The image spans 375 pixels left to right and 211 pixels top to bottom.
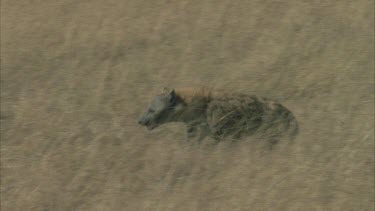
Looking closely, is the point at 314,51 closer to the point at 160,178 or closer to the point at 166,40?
the point at 166,40

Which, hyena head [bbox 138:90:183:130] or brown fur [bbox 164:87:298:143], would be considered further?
hyena head [bbox 138:90:183:130]

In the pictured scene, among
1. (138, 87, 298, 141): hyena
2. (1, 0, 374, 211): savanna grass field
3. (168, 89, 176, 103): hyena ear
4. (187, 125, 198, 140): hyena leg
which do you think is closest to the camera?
(1, 0, 374, 211): savanna grass field

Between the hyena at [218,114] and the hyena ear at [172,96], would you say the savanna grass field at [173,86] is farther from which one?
the hyena ear at [172,96]

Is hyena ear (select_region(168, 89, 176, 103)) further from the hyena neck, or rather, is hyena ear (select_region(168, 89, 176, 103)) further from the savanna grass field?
the savanna grass field

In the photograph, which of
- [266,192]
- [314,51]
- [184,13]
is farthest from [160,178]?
[184,13]

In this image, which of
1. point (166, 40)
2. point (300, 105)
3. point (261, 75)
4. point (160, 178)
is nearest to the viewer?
point (160, 178)

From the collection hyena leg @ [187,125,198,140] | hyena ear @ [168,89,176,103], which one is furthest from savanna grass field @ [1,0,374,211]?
hyena ear @ [168,89,176,103]

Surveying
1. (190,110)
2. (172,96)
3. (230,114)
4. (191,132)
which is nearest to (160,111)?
(172,96)
